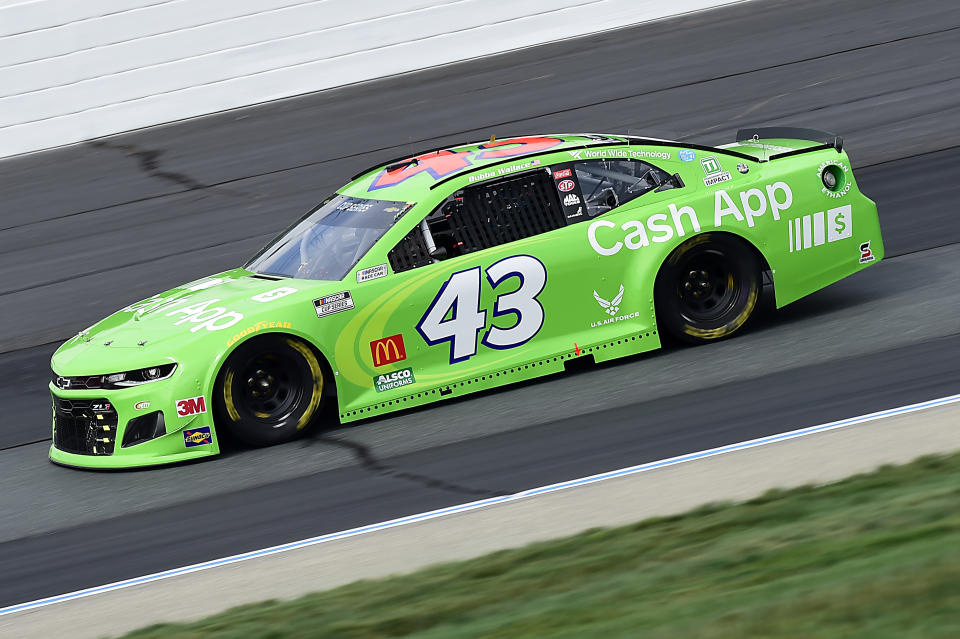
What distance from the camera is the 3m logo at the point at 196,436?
7641 mm

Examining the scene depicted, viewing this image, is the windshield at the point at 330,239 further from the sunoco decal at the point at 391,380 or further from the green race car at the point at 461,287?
the sunoco decal at the point at 391,380

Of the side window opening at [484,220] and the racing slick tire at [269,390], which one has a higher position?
the side window opening at [484,220]

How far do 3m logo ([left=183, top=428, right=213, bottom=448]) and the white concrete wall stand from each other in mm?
12036

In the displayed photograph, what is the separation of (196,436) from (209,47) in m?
12.5

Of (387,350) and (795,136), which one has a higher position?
(795,136)

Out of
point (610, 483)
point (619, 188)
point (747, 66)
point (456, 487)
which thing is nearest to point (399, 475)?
point (456, 487)

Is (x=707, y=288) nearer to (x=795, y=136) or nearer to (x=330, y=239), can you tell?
(x=795, y=136)

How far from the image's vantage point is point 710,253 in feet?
28.3

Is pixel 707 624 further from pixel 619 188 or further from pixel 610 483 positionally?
pixel 619 188

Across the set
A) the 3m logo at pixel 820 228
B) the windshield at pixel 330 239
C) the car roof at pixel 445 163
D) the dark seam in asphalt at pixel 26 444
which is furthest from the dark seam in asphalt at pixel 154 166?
the 3m logo at pixel 820 228

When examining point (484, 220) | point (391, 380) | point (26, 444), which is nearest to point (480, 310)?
point (484, 220)

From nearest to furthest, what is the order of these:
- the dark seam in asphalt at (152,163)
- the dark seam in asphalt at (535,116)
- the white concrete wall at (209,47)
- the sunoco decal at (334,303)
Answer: the sunoco decal at (334,303) → the dark seam in asphalt at (535,116) → the dark seam in asphalt at (152,163) → the white concrete wall at (209,47)

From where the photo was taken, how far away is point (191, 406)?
755cm

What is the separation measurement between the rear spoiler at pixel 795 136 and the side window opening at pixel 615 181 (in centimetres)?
92
